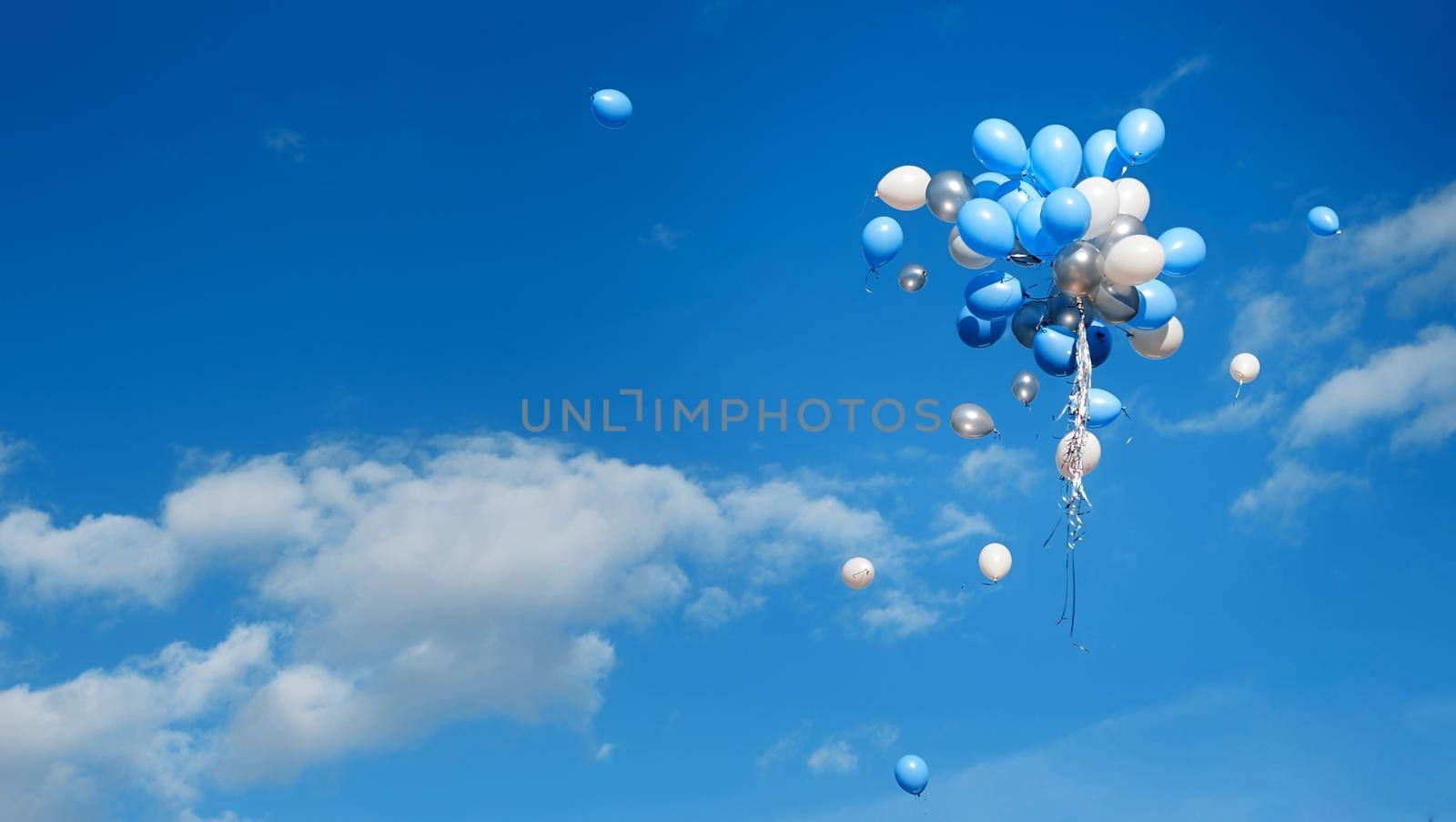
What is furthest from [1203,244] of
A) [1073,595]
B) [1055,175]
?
[1073,595]

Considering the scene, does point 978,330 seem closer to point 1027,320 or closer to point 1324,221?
point 1027,320

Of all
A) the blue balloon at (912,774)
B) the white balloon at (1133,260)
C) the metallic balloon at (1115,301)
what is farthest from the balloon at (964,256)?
the blue balloon at (912,774)

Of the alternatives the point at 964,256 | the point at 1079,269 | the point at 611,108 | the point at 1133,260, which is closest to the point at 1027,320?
the point at 964,256

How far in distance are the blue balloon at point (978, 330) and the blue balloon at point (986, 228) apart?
3.72 ft

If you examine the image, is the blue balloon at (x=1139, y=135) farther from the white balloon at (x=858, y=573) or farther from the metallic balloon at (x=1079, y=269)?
the white balloon at (x=858, y=573)

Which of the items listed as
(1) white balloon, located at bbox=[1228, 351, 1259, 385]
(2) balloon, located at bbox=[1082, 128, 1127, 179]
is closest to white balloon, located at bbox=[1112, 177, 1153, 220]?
(2) balloon, located at bbox=[1082, 128, 1127, 179]

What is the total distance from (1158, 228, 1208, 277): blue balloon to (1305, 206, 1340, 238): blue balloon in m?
3.18

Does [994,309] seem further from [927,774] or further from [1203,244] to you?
[927,774]

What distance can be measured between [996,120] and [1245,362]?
14.5ft

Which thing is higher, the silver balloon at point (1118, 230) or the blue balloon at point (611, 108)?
→ the blue balloon at point (611, 108)

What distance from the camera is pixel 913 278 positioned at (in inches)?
504

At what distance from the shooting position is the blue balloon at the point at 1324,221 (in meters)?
13.6

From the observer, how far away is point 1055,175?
11.0 meters

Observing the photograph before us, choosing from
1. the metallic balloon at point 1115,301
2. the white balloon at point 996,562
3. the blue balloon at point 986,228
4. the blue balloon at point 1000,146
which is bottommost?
the white balloon at point 996,562
